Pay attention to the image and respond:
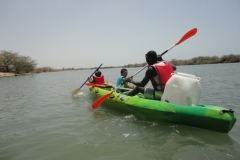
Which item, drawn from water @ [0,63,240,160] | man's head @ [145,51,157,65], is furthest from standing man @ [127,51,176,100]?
water @ [0,63,240,160]

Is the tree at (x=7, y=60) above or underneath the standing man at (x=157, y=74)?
above

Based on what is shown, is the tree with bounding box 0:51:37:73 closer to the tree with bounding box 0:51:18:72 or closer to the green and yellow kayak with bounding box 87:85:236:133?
the tree with bounding box 0:51:18:72

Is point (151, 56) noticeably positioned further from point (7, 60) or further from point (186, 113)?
point (7, 60)

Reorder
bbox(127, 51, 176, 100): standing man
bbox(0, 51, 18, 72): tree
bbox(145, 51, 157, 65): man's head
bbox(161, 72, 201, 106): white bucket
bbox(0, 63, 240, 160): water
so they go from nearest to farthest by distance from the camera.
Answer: bbox(0, 63, 240, 160): water → bbox(161, 72, 201, 106): white bucket → bbox(127, 51, 176, 100): standing man → bbox(145, 51, 157, 65): man's head → bbox(0, 51, 18, 72): tree

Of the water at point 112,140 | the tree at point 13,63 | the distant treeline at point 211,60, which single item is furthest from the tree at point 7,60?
the water at point 112,140

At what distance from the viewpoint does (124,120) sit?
4309 millimetres

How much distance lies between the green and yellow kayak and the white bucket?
13 centimetres

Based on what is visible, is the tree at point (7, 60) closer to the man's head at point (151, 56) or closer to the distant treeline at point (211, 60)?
the distant treeline at point (211, 60)

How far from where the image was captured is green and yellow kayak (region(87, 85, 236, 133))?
2.96 metres

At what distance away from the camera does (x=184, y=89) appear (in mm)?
3348

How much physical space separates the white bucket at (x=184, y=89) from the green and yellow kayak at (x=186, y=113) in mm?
135

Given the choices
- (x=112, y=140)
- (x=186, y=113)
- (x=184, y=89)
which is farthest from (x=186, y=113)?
(x=112, y=140)

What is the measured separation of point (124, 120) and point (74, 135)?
1302mm

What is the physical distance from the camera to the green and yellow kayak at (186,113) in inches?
116
